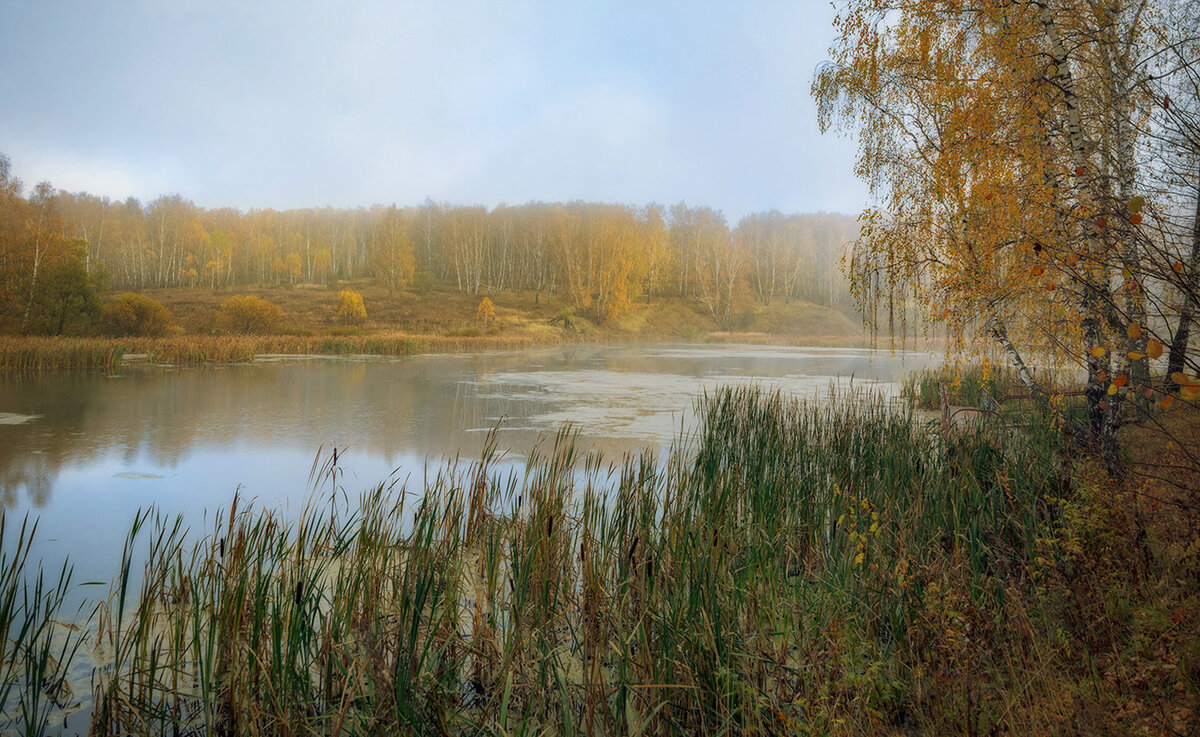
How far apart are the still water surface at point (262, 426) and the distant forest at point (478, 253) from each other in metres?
23.7

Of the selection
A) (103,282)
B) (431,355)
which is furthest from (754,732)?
(103,282)

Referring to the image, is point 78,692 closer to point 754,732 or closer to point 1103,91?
point 754,732

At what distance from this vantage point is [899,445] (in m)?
4.33

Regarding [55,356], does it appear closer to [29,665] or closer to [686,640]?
[29,665]

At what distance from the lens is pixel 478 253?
1705 inches

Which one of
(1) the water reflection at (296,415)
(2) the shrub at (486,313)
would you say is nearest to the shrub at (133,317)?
(1) the water reflection at (296,415)

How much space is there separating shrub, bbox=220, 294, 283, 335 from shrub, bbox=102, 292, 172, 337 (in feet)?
14.1

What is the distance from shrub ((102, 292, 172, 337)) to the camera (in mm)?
20781

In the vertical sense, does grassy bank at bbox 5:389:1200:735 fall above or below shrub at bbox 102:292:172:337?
below

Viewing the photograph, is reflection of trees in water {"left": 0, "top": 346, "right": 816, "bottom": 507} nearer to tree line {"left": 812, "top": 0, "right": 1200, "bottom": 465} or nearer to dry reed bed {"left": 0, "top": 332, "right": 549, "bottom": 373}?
dry reed bed {"left": 0, "top": 332, "right": 549, "bottom": 373}

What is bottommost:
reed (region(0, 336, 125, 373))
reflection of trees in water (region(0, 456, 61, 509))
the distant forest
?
reflection of trees in water (region(0, 456, 61, 509))

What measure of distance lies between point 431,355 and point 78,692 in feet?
65.4

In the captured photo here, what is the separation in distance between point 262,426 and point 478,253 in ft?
118

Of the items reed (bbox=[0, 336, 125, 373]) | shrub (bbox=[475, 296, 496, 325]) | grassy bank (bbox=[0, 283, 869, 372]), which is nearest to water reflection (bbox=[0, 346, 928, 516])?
reed (bbox=[0, 336, 125, 373])
